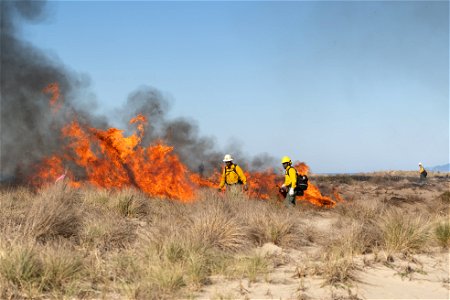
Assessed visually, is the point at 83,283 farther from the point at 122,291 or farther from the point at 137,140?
the point at 137,140

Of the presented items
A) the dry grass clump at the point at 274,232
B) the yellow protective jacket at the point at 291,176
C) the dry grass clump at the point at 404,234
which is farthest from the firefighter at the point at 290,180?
the dry grass clump at the point at 404,234

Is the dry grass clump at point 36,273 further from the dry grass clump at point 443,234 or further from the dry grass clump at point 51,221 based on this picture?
the dry grass clump at point 443,234

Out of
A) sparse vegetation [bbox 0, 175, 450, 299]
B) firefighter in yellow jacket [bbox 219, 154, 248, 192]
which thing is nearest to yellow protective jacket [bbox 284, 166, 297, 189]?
sparse vegetation [bbox 0, 175, 450, 299]

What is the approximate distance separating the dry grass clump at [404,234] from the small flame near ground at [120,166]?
296 inches

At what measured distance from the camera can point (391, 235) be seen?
315 inches

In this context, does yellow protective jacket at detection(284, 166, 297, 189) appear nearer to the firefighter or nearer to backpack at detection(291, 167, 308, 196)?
the firefighter

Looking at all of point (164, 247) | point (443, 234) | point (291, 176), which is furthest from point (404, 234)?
point (291, 176)

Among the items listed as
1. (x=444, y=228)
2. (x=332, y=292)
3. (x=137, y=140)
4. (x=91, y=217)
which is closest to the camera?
(x=332, y=292)

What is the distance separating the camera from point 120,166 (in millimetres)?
16344

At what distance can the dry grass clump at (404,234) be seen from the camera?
784cm

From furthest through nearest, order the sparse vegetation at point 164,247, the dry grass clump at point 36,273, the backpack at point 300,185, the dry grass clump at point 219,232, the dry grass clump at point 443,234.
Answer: the backpack at point 300,185, the dry grass clump at point 443,234, the dry grass clump at point 219,232, the sparse vegetation at point 164,247, the dry grass clump at point 36,273

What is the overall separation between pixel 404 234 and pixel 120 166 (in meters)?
10.9

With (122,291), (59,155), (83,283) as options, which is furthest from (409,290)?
(59,155)

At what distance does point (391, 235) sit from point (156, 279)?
4661 mm
